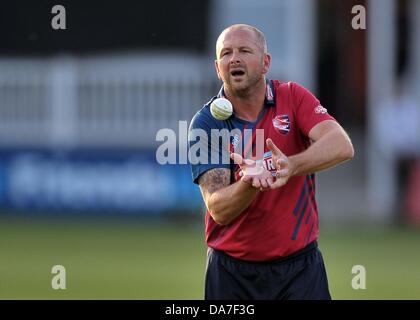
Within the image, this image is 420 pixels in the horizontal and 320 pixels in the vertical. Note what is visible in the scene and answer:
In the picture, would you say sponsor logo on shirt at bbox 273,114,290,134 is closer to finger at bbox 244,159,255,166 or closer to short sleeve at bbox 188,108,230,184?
short sleeve at bbox 188,108,230,184

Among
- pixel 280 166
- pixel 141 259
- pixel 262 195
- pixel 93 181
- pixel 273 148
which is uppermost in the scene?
pixel 273 148

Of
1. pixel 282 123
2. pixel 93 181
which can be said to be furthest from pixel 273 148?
pixel 93 181

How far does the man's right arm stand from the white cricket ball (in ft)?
1.17

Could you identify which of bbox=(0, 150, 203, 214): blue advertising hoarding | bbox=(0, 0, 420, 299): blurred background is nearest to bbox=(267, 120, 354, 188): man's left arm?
bbox=(0, 0, 420, 299): blurred background

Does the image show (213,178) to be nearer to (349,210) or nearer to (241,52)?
(241,52)

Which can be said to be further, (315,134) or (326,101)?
(326,101)

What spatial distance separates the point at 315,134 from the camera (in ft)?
25.7

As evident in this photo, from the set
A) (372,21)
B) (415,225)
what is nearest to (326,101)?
(372,21)

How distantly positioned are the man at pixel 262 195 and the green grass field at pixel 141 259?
5.01m

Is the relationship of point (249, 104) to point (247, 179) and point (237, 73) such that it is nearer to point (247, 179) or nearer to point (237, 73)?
point (237, 73)

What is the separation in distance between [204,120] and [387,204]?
14543mm

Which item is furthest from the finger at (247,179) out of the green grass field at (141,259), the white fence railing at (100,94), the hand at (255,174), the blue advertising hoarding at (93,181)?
the white fence railing at (100,94)

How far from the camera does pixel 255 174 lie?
23.7ft

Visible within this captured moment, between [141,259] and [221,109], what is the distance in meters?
9.12
